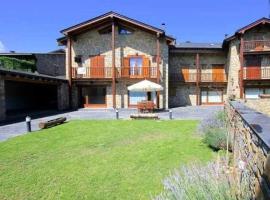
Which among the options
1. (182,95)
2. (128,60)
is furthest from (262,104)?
(128,60)

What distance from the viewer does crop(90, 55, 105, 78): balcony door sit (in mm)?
23844

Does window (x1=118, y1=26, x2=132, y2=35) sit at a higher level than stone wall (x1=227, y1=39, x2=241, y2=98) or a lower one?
higher

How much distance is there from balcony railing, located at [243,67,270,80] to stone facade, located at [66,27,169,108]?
22.6 ft

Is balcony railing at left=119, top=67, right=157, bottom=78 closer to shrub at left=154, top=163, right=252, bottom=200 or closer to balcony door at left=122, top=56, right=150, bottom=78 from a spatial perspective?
balcony door at left=122, top=56, right=150, bottom=78

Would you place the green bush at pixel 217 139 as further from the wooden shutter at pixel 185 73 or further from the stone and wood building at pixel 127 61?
the wooden shutter at pixel 185 73

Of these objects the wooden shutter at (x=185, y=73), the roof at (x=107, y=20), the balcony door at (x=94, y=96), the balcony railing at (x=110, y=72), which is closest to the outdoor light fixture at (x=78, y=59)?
the balcony railing at (x=110, y=72)

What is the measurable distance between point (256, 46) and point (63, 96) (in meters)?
17.1

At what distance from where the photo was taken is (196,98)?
26.7 metres

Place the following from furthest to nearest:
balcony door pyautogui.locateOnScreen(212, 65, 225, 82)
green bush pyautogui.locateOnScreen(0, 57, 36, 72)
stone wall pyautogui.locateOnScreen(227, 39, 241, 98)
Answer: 1. balcony door pyautogui.locateOnScreen(212, 65, 225, 82)
2. green bush pyautogui.locateOnScreen(0, 57, 36, 72)
3. stone wall pyautogui.locateOnScreen(227, 39, 241, 98)

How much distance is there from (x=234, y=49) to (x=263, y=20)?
3.23 m

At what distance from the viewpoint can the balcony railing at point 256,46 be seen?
23391mm

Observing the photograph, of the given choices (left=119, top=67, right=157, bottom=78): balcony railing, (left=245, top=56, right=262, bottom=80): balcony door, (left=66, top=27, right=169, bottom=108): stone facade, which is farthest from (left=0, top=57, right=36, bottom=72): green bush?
(left=245, top=56, right=262, bottom=80): balcony door

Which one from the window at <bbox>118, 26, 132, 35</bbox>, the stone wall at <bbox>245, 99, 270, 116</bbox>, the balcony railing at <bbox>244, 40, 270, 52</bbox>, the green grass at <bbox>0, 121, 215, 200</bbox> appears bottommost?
the green grass at <bbox>0, 121, 215, 200</bbox>

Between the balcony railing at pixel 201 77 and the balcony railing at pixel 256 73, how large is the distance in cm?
298
